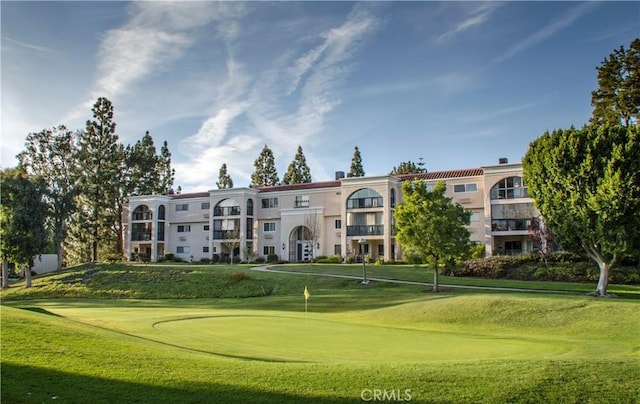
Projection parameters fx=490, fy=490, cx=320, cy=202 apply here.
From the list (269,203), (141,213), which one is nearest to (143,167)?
(141,213)

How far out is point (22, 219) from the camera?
44.7 meters

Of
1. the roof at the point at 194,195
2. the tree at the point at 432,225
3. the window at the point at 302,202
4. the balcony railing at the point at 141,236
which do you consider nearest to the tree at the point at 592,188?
the tree at the point at 432,225

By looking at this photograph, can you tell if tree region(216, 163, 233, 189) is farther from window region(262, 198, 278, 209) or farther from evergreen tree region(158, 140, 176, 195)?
window region(262, 198, 278, 209)

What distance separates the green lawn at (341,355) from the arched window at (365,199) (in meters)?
27.2

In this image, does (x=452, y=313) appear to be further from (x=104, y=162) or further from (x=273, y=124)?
(x=104, y=162)

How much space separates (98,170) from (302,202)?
27058 millimetres

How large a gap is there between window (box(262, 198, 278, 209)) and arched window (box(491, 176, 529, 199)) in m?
26.3

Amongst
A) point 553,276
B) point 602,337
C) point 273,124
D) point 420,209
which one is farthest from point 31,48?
point 553,276

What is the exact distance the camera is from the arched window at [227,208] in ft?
201

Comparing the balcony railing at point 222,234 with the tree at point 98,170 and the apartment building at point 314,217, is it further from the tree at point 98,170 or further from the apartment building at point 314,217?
the tree at point 98,170

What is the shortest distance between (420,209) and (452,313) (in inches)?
395

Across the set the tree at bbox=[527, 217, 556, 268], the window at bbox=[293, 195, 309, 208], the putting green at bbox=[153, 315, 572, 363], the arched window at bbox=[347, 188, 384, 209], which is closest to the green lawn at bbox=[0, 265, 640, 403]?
the putting green at bbox=[153, 315, 572, 363]

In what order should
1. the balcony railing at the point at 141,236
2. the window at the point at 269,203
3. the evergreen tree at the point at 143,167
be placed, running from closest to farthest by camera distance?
the window at the point at 269,203 → the balcony railing at the point at 141,236 → the evergreen tree at the point at 143,167

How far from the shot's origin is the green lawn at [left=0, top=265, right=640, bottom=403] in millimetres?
7156
